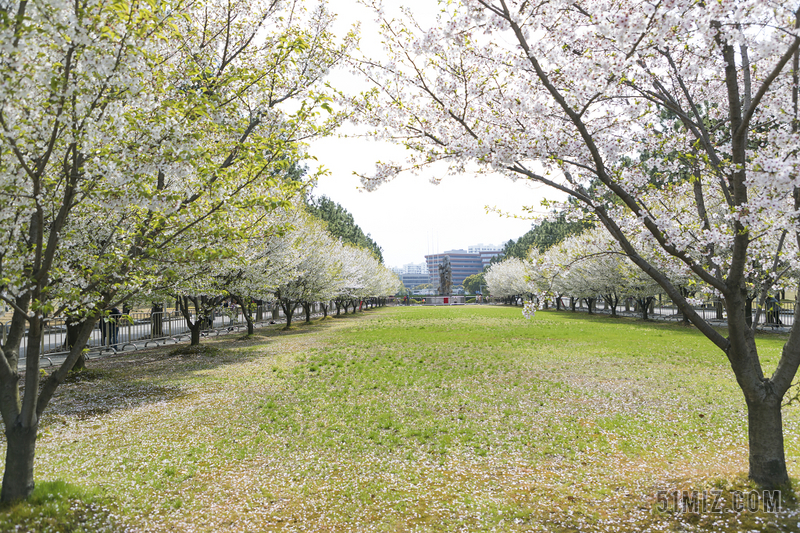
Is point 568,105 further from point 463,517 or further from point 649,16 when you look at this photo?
point 463,517

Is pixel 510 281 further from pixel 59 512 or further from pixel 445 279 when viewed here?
pixel 59 512

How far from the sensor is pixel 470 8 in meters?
4.45

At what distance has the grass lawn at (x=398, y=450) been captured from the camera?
4.80 meters

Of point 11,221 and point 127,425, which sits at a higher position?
point 11,221

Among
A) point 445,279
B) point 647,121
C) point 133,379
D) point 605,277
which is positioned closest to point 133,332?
point 133,379

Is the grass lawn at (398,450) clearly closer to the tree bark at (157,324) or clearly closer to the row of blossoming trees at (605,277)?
the row of blossoming trees at (605,277)

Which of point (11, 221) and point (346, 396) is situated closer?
point (11, 221)

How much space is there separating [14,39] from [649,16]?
5093 millimetres

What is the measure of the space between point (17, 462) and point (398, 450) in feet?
14.9

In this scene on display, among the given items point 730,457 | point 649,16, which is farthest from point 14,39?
point 730,457

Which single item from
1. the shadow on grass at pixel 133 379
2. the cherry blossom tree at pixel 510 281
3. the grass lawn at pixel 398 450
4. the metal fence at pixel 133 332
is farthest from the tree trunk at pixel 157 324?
the cherry blossom tree at pixel 510 281

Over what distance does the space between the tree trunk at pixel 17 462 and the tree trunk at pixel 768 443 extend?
7.70 metres

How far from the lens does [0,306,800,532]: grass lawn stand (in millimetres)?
4801

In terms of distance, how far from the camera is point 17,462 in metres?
4.68
